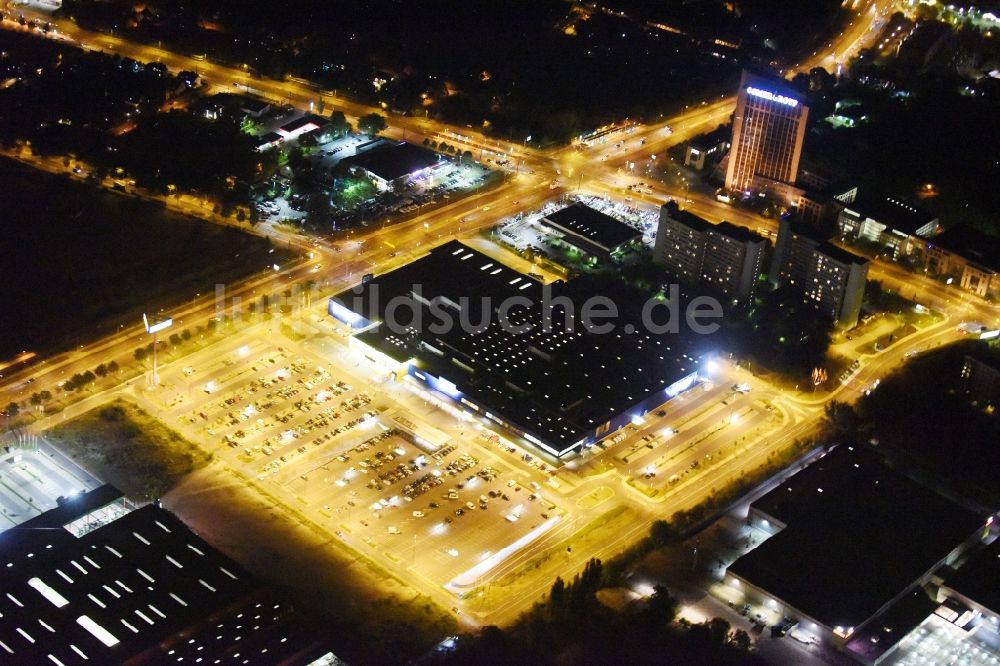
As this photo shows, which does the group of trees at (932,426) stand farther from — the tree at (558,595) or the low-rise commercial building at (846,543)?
the tree at (558,595)

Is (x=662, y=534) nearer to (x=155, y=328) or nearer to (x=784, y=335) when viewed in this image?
(x=784, y=335)

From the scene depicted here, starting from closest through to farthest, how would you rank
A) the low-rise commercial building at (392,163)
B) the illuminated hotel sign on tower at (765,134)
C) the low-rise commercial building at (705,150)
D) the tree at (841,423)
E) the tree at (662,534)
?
the tree at (662,534) → the tree at (841,423) → the illuminated hotel sign on tower at (765,134) → the low-rise commercial building at (392,163) → the low-rise commercial building at (705,150)

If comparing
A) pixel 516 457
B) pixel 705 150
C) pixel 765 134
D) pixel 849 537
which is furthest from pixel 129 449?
pixel 705 150

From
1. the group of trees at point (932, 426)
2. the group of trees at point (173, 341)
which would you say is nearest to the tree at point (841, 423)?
the group of trees at point (932, 426)

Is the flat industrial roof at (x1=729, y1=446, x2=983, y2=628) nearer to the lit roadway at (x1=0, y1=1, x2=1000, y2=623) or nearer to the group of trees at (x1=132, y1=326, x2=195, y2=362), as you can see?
the lit roadway at (x1=0, y1=1, x2=1000, y2=623)

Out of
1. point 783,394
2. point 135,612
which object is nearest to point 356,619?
point 135,612

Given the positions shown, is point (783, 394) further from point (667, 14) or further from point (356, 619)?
point (667, 14)
